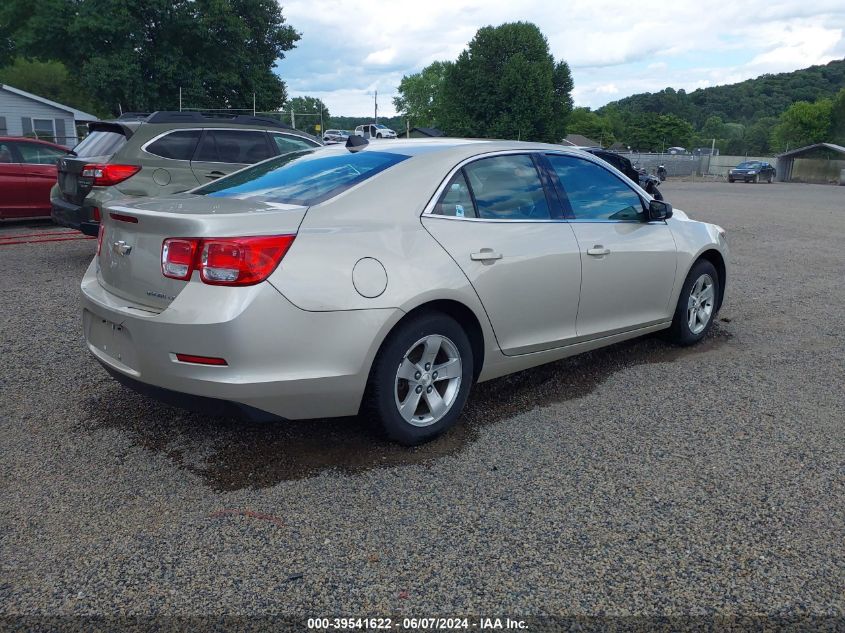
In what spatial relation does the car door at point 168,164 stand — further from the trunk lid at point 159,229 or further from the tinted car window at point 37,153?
the trunk lid at point 159,229

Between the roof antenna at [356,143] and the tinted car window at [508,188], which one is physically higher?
the roof antenna at [356,143]

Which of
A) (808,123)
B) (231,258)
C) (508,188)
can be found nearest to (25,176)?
(508,188)

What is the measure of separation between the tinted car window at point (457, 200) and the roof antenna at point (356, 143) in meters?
0.70

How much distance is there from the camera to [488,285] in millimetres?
3930

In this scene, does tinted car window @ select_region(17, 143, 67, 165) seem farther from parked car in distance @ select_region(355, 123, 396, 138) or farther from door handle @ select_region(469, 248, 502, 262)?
door handle @ select_region(469, 248, 502, 262)

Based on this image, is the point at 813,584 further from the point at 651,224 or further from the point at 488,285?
the point at 651,224

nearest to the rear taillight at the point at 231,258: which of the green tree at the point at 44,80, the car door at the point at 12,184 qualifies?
the car door at the point at 12,184

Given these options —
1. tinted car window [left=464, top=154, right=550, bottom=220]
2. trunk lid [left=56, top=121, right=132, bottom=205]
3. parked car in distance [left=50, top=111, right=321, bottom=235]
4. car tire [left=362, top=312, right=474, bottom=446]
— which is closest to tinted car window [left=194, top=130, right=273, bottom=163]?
parked car in distance [left=50, top=111, right=321, bottom=235]

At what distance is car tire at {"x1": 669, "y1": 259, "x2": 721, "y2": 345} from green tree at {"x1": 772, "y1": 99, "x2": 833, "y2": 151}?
334 ft

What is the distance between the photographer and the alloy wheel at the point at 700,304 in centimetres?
567

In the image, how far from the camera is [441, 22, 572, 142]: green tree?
6694 cm

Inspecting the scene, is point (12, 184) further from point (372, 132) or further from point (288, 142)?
point (372, 132)

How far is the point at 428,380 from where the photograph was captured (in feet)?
12.4

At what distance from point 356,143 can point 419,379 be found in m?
1.62
